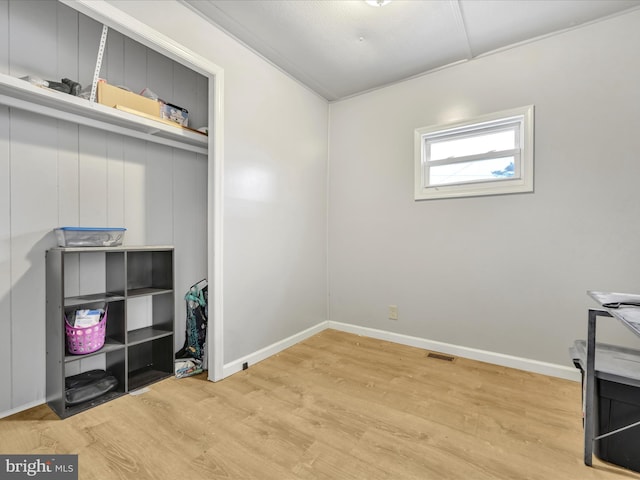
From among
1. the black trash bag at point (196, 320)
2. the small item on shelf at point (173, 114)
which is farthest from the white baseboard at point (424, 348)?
the small item on shelf at point (173, 114)

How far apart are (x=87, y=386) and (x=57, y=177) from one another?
1.33 metres

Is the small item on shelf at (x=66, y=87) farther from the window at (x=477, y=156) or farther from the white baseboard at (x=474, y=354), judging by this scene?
the white baseboard at (x=474, y=354)

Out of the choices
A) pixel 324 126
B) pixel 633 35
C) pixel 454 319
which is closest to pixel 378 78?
pixel 324 126

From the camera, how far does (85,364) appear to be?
79.4 inches

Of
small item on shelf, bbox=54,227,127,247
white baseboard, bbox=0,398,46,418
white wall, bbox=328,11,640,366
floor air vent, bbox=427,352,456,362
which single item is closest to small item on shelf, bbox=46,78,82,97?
small item on shelf, bbox=54,227,127,247

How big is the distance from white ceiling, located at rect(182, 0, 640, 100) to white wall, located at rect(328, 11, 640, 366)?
170mm

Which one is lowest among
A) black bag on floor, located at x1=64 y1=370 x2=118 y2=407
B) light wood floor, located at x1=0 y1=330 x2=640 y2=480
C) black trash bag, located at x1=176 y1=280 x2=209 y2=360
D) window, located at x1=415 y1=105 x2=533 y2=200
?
light wood floor, located at x1=0 y1=330 x2=640 y2=480

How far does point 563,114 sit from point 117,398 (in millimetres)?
3674

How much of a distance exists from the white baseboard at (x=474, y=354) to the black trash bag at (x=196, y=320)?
1528 mm

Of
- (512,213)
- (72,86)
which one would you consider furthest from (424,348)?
(72,86)

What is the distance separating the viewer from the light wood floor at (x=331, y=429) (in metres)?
1.33

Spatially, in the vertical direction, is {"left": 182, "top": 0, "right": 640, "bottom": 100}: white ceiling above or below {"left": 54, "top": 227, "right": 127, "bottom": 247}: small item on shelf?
above

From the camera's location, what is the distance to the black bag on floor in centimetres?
175

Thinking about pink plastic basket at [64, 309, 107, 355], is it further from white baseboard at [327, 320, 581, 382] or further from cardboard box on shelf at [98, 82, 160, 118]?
white baseboard at [327, 320, 581, 382]
